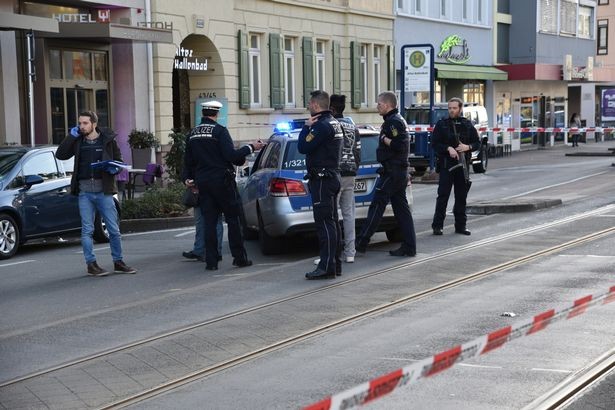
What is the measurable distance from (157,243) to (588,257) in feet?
19.8

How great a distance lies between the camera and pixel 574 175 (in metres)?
26.5

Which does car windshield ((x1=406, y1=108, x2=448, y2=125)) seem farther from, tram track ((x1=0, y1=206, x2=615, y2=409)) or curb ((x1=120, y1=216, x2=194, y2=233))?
tram track ((x1=0, y1=206, x2=615, y2=409))

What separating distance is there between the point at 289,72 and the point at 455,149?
767 inches

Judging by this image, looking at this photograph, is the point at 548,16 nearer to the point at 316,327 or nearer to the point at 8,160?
the point at 8,160

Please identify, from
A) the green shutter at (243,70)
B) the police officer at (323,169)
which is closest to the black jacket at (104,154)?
the police officer at (323,169)

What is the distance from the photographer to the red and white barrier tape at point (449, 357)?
5.01 meters

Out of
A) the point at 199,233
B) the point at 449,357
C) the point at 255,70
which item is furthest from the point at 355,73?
the point at 449,357

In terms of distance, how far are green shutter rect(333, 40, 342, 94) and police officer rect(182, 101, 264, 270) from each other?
23601 mm

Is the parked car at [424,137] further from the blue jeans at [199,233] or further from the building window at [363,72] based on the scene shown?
the blue jeans at [199,233]

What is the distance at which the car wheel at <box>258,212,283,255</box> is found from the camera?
1225 cm

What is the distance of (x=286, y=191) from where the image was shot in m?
11.8

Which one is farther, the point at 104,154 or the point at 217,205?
the point at 217,205

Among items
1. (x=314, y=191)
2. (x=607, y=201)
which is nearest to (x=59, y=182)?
(x=314, y=191)

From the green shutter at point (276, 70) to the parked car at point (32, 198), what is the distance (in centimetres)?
1646
